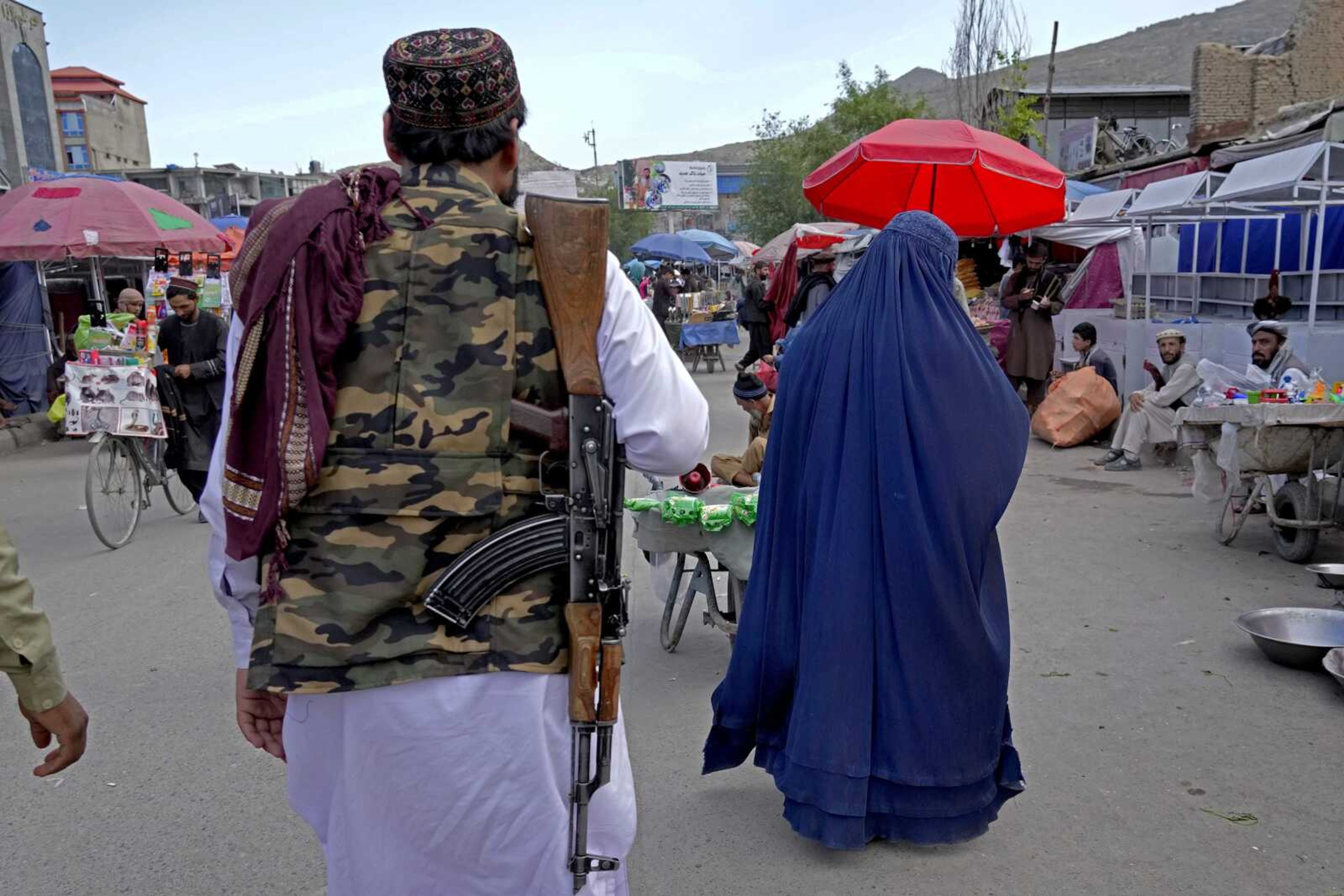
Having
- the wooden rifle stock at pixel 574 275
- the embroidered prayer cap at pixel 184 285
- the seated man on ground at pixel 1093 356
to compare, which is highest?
the wooden rifle stock at pixel 574 275

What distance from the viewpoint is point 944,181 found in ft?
27.9

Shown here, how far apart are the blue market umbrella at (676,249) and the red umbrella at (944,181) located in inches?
482

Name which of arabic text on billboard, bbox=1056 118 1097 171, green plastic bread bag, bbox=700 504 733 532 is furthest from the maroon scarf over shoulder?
arabic text on billboard, bbox=1056 118 1097 171

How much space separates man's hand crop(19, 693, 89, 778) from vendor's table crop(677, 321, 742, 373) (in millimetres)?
16765

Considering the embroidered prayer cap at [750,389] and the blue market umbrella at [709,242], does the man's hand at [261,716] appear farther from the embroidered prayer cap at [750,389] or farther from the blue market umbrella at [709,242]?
the blue market umbrella at [709,242]

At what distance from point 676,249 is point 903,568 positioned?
19345 millimetres

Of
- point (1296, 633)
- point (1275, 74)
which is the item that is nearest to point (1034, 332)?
point (1296, 633)

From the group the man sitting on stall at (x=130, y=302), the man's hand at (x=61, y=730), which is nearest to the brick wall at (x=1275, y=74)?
the man sitting on stall at (x=130, y=302)

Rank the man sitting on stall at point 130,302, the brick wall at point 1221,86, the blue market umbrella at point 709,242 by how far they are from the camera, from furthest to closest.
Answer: the blue market umbrella at point 709,242 → the brick wall at point 1221,86 → the man sitting on stall at point 130,302

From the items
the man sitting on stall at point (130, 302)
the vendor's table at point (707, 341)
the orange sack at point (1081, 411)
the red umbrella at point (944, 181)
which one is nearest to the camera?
the red umbrella at point (944, 181)

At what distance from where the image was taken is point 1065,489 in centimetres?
852

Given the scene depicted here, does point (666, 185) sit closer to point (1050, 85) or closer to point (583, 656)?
point (1050, 85)

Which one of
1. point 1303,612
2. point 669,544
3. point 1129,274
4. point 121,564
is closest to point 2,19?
point 121,564

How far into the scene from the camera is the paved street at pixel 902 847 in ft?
10.0
